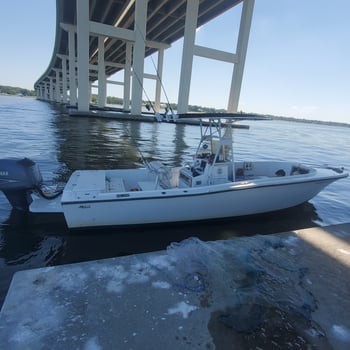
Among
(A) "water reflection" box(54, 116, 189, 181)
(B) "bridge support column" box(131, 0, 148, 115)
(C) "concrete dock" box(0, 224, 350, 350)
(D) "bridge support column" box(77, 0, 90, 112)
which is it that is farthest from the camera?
(B) "bridge support column" box(131, 0, 148, 115)

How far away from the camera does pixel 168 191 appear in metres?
4.61

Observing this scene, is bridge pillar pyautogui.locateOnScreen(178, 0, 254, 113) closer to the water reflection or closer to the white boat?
the water reflection

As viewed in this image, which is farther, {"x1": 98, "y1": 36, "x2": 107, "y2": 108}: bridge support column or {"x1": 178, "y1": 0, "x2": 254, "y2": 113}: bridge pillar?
{"x1": 98, "y1": 36, "x2": 107, "y2": 108}: bridge support column

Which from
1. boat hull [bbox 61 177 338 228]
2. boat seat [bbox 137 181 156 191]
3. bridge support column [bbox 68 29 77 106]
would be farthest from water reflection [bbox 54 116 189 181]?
bridge support column [bbox 68 29 77 106]

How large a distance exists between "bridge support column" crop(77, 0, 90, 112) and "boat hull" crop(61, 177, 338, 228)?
23.9m

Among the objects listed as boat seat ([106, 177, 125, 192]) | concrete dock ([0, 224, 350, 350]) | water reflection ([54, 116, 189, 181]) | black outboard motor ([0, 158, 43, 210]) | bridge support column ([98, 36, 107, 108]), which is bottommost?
water reflection ([54, 116, 189, 181])

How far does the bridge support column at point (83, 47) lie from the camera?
22531 mm

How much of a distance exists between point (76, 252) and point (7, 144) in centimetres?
1083

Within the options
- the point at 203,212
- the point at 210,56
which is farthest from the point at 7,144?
the point at 210,56

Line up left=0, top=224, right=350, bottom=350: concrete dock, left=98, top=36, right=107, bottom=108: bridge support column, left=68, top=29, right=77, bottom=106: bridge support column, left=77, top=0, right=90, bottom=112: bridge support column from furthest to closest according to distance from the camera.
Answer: left=68, top=29, right=77, bottom=106: bridge support column, left=98, top=36, right=107, bottom=108: bridge support column, left=77, top=0, right=90, bottom=112: bridge support column, left=0, top=224, right=350, bottom=350: concrete dock

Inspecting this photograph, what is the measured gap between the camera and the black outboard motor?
14.5 feet

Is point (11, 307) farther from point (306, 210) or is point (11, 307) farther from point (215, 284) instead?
point (306, 210)

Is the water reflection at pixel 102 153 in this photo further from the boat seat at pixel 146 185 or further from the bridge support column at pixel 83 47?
the bridge support column at pixel 83 47

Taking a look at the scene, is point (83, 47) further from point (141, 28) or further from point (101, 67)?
point (101, 67)
